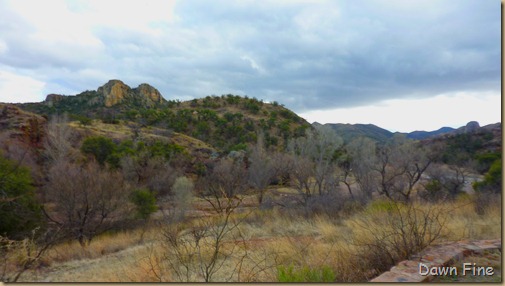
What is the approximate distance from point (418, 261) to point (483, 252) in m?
0.99

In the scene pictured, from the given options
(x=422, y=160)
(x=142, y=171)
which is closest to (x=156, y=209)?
(x=142, y=171)

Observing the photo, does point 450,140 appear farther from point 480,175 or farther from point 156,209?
point 156,209

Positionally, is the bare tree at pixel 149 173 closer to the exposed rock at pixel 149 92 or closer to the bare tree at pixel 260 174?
the bare tree at pixel 260 174

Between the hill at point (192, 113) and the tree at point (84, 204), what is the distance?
807 inches

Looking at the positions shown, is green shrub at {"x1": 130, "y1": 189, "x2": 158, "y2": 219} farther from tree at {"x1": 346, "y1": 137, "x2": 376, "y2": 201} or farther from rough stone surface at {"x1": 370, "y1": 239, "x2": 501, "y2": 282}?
rough stone surface at {"x1": 370, "y1": 239, "x2": 501, "y2": 282}

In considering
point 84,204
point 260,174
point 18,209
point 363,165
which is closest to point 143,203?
point 84,204

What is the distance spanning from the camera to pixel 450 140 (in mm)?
31859

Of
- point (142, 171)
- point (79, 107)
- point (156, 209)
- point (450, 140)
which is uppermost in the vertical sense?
point (79, 107)

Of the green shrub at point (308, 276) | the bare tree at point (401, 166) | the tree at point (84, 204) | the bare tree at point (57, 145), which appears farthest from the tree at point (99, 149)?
the green shrub at point (308, 276)

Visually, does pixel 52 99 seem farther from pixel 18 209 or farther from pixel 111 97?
pixel 18 209

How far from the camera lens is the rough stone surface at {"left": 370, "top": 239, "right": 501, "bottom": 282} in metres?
3.57

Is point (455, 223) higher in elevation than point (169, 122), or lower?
lower

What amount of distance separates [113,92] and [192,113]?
14.9 m

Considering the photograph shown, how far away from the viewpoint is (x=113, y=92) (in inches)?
2360
